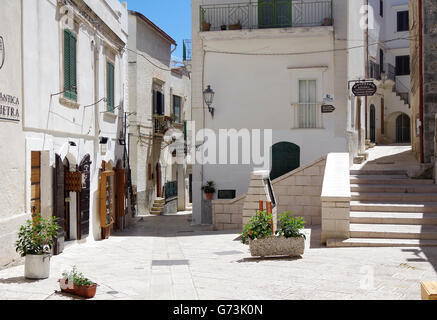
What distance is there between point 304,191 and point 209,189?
17.2 feet

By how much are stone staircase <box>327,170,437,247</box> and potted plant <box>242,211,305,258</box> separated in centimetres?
147

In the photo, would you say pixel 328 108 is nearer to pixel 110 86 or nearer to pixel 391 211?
pixel 391 211

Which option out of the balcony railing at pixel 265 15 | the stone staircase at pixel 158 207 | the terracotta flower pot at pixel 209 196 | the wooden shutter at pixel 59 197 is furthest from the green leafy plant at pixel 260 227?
the stone staircase at pixel 158 207

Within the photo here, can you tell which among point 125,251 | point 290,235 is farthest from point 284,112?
point 290,235

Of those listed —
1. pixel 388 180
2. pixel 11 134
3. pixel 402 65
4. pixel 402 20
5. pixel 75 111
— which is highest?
pixel 402 20

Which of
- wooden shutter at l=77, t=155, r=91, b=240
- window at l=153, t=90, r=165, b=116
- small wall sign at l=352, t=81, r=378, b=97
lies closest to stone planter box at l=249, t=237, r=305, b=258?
wooden shutter at l=77, t=155, r=91, b=240

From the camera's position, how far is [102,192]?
1659 cm

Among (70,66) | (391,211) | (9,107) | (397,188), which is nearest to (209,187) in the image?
(70,66)

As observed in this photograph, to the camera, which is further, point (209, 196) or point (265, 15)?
point (209, 196)

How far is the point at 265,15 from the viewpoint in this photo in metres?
19.8

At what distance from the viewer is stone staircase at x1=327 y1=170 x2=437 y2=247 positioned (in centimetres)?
1092

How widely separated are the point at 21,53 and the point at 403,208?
28.7 feet

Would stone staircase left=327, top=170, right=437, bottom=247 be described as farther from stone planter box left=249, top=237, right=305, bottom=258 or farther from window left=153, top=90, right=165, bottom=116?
window left=153, top=90, right=165, bottom=116

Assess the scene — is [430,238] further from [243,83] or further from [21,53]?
[243,83]
